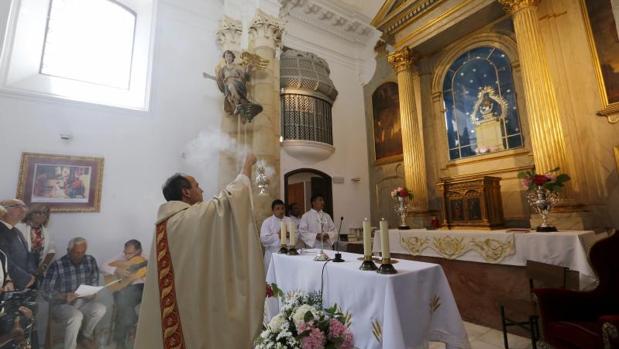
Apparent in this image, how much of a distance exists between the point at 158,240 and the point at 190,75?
5154 mm

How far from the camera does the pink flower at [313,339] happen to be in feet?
5.50

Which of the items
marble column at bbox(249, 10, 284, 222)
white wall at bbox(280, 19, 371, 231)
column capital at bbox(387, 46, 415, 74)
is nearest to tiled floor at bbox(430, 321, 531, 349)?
marble column at bbox(249, 10, 284, 222)

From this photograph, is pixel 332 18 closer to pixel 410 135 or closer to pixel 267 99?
pixel 267 99

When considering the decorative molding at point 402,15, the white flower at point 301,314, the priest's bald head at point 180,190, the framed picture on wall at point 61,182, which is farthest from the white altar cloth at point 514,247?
the framed picture on wall at point 61,182

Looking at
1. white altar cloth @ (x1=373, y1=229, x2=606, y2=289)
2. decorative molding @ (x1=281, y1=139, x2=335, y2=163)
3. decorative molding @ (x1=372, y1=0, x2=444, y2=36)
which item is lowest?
white altar cloth @ (x1=373, y1=229, x2=606, y2=289)

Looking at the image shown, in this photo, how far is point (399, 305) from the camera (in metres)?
2.04

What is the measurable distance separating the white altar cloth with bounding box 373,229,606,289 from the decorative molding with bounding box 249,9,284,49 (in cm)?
502

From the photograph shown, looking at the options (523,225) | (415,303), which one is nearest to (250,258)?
(415,303)

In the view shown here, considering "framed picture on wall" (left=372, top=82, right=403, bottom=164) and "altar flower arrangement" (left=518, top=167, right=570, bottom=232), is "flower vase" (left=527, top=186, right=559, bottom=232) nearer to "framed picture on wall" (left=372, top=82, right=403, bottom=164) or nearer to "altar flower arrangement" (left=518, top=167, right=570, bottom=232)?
"altar flower arrangement" (left=518, top=167, right=570, bottom=232)

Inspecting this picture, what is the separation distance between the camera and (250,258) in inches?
71.6

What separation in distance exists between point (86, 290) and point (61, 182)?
2.01 metres

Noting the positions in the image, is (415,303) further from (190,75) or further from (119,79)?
(119,79)

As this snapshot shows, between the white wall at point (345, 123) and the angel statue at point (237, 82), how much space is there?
7.15 ft

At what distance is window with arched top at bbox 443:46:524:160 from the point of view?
544 cm
